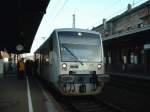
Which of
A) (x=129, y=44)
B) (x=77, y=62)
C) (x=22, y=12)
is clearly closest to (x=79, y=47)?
(x=77, y=62)

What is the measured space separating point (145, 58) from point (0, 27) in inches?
530

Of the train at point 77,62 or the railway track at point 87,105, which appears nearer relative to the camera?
the railway track at point 87,105

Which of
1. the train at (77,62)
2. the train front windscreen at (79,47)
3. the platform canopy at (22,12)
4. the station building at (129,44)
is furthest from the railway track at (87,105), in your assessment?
the station building at (129,44)

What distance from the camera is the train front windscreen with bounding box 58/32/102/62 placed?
15.7m

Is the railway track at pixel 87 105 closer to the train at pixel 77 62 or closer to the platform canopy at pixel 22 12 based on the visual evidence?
the train at pixel 77 62

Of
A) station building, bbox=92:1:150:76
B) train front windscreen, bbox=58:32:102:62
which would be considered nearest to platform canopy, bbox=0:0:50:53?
train front windscreen, bbox=58:32:102:62

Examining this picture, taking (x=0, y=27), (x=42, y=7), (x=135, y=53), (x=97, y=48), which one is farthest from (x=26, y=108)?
(x=135, y=53)

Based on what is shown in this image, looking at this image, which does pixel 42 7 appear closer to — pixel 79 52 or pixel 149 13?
pixel 79 52

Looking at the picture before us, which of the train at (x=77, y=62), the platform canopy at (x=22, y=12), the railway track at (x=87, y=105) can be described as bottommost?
the railway track at (x=87, y=105)

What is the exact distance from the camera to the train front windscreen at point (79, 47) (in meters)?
15.7

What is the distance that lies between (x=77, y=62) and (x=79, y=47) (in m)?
0.74

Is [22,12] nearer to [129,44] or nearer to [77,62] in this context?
[77,62]

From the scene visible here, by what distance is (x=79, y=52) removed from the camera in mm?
15891

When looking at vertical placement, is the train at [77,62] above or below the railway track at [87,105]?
above
